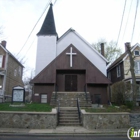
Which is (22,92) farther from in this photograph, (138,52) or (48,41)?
(138,52)

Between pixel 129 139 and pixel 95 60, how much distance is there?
14.4 metres

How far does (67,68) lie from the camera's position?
690 inches

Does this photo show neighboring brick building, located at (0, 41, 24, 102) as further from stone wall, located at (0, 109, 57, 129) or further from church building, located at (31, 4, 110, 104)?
stone wall, located at (0, 109, 57, 129)

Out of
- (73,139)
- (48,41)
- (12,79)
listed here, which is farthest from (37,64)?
(73,139)

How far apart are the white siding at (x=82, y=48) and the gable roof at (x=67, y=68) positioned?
387cm

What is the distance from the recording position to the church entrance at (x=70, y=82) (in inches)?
717

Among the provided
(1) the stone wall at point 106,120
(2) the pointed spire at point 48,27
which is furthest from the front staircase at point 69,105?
(2) the pointed spire at point 48,27

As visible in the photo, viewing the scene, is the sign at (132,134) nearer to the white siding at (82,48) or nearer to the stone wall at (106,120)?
the stone wall at (106,120)

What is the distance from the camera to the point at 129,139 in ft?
25.2

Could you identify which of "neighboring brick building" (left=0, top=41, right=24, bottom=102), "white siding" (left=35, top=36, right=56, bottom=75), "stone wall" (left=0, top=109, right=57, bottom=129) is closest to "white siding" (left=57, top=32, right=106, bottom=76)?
"white siding" (left=35, top=36, right=56, bottom=75)

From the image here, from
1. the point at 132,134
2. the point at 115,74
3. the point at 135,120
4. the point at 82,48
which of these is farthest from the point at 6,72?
the point at 132,134

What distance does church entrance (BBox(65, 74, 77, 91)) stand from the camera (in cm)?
1822

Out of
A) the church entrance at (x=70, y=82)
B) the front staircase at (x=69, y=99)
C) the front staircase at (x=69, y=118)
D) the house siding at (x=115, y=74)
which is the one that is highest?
the house siding at (x=115, y=74)

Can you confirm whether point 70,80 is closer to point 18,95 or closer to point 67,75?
point 67,75
